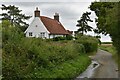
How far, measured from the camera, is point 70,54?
30219 mm

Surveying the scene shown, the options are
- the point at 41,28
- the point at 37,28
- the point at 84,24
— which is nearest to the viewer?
the point at 41,28

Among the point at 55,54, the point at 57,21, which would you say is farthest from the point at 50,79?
the point at 57,21

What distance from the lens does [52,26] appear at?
233 feet

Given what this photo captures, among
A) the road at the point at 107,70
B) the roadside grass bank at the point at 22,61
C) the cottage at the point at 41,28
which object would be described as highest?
the cottage at the point at 41,28

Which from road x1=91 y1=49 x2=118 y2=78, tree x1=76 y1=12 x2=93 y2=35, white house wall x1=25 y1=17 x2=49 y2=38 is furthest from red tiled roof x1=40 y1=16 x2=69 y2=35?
road x1=91 y1=49 x2=118 y2=78

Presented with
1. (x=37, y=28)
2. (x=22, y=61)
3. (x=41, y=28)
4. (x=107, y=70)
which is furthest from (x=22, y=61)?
(x=37, y=28)

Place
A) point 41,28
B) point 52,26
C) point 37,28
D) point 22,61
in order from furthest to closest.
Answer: point 52,26
point 37,28
point 41,28
point 22,61

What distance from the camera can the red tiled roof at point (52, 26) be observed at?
69.0m

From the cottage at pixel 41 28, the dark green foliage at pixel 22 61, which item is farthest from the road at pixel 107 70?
the cottage at pixel 41 28

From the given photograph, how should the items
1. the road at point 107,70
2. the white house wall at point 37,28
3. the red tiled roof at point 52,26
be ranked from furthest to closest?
the red tiled roof at point 52,26, the white house wall at point 37,28, the road at point 107,70

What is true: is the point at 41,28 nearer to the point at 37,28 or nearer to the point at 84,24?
the point at 37,28

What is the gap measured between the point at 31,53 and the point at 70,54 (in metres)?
11.5

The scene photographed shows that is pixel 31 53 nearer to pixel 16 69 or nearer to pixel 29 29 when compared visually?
pixel 16 69

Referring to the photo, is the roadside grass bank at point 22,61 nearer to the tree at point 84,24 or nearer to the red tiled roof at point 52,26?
the red tiled roof at point 52,26
